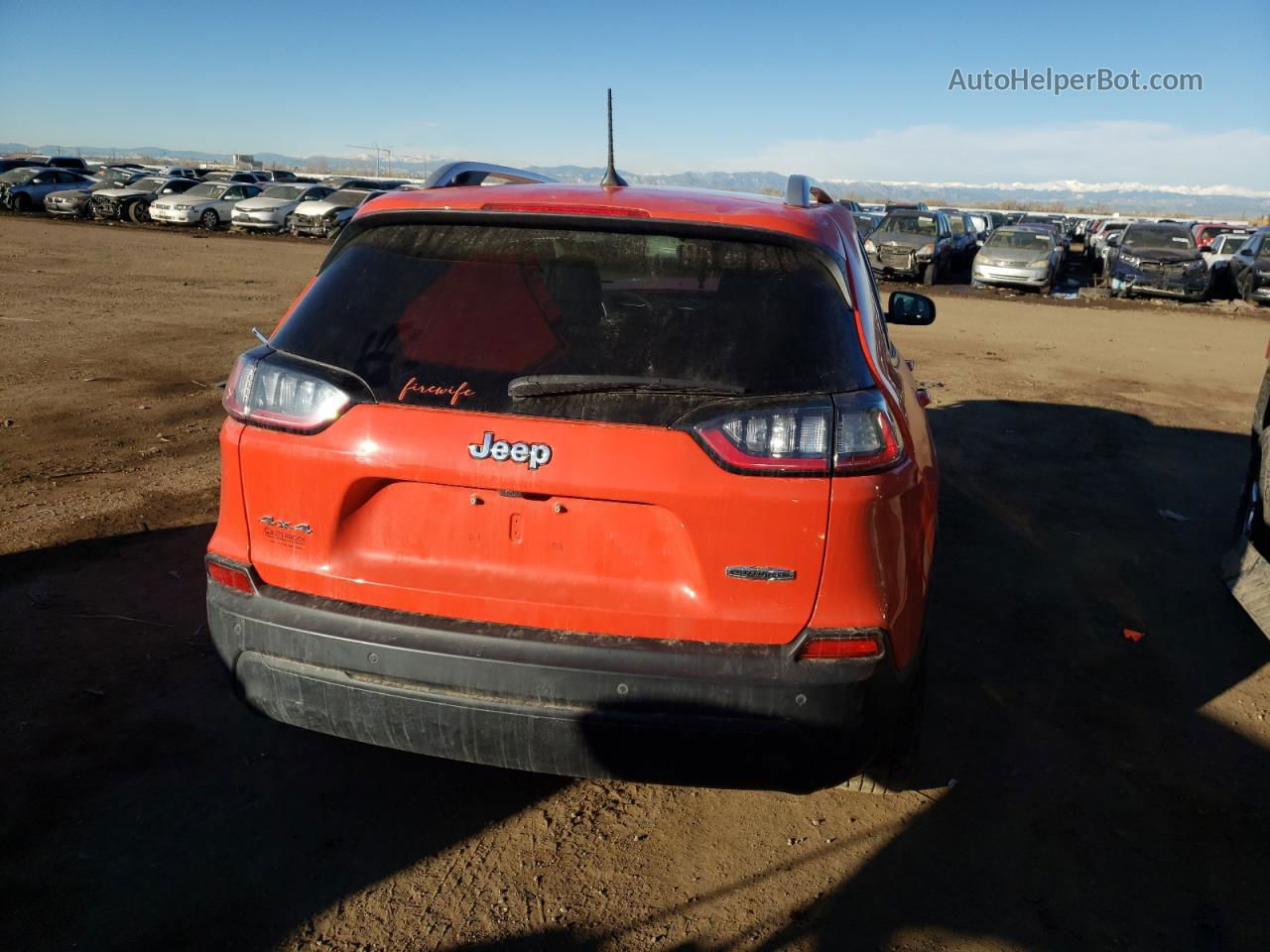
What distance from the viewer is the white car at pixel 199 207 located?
31234 millimetres

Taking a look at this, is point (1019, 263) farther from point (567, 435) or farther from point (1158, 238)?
point (567, 435)

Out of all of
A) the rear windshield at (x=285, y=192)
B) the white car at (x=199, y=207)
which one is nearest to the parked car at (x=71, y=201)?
the white car at (x=199, y=207)

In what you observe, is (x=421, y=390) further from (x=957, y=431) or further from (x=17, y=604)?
(x=957, y=431)

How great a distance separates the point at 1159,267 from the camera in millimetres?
21969

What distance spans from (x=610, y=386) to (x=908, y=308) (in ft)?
10.1

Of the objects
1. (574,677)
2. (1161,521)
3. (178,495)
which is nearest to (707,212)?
(574,677)

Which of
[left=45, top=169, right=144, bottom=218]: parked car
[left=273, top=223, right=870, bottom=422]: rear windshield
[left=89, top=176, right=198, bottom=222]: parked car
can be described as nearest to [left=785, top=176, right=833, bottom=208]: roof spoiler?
[left=273, top=223, right=870, bottom=422]: rear windshield

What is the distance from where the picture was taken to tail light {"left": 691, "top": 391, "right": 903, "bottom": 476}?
224 centimetres

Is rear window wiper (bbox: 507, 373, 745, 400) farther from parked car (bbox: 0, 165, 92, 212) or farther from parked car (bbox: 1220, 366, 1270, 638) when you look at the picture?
parked car (bbox: 0, 165, 92, 212)

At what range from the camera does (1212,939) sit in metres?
2.56

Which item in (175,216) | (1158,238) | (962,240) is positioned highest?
(1158,238)

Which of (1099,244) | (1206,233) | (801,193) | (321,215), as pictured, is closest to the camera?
(801,193)

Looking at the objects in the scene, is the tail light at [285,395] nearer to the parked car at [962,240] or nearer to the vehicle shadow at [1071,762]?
the vehicle shadow at [1071,762]

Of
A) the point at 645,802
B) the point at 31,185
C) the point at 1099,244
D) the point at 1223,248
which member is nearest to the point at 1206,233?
the point at 1099,244
